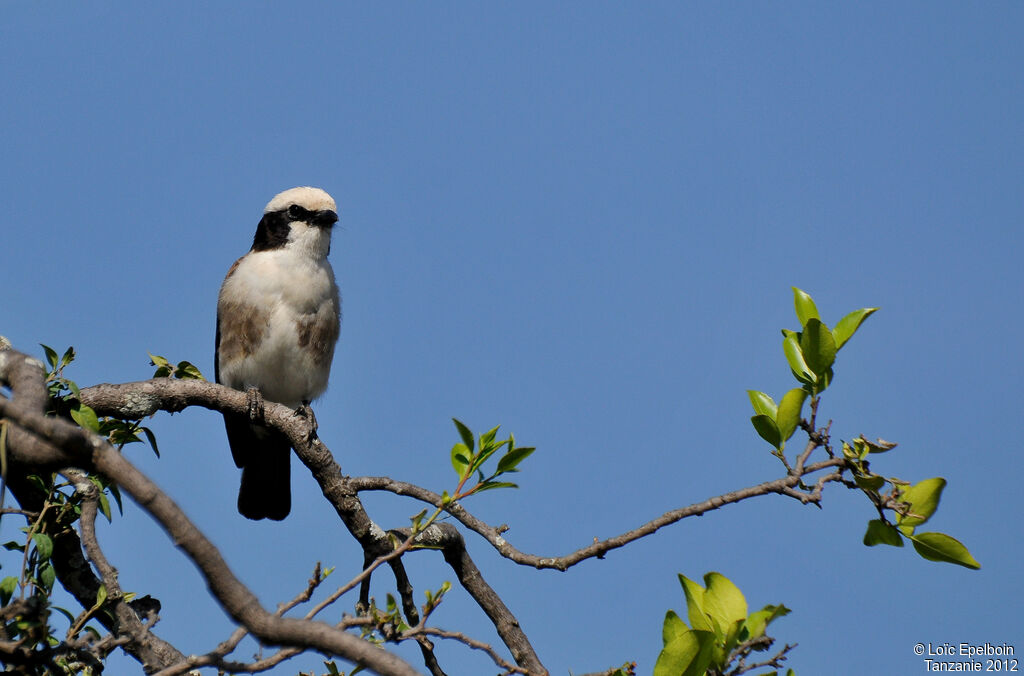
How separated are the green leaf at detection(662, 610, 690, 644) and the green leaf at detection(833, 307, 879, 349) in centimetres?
91

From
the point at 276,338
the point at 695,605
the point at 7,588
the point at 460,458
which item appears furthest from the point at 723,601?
the point at 276,338

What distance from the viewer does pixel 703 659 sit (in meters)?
2.46

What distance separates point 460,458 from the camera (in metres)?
2.97

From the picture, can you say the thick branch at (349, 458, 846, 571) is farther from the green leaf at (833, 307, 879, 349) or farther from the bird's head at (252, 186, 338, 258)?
the bird's head at (252, 186, 338, 258)

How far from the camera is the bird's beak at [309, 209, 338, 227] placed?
20.8ft

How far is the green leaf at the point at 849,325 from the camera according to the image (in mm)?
2912

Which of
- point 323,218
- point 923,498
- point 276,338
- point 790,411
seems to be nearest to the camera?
point 923,498

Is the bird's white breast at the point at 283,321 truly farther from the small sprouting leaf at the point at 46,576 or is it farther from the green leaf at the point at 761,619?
the green leaf at the point at 761,619

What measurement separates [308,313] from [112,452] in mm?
4302

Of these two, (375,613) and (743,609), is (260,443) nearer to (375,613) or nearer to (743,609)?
(375,613)

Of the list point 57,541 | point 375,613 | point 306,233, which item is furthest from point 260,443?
point 375,613

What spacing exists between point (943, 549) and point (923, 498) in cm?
14

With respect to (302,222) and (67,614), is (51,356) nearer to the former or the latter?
(67,614)

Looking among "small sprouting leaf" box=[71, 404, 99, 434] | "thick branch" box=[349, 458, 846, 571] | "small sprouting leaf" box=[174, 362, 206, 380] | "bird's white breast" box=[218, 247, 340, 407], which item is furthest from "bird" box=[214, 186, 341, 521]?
"thick branch" box=[349, 458, 846, 571]
